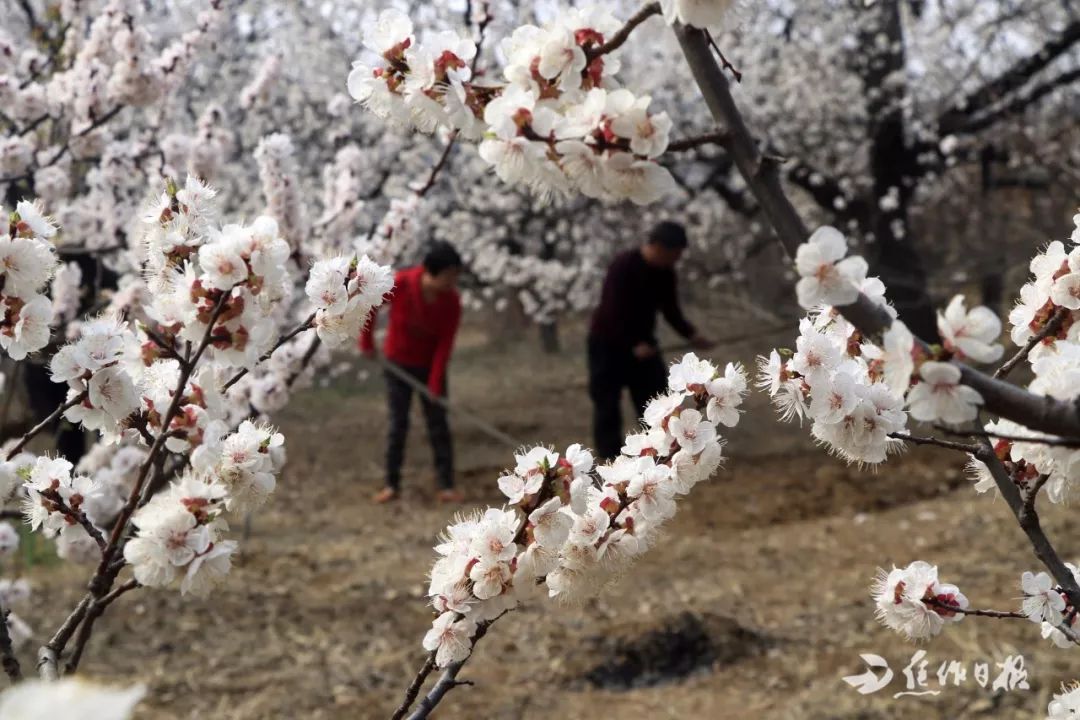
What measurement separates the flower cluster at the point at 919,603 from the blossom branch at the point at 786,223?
2.42ft

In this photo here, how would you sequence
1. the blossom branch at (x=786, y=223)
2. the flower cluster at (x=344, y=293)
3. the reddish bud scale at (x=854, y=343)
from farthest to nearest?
the flower cluster at (x=344, y=293) < the reddish bud scale at (x=854, y=343) < the blossom branch at (x=786, y=223)

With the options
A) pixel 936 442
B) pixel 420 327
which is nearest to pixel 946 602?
pixel 936 442

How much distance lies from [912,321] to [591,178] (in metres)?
8.45

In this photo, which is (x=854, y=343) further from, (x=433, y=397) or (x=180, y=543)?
(x=433, y=397)

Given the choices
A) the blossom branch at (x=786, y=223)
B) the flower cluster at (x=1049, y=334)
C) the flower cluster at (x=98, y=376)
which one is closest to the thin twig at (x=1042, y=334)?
the flower cluster at (x=1049, y=334)

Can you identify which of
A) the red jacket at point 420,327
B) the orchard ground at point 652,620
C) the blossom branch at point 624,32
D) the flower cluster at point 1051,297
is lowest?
the flower cluster at point 1051,297

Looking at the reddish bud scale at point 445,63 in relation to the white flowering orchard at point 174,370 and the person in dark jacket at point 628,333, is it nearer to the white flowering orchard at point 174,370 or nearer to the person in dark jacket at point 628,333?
the white flowering orchard at point 174,370

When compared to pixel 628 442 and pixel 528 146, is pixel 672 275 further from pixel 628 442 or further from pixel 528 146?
pixel 528 146

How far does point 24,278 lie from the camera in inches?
52.4

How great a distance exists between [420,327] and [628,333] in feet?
4.80

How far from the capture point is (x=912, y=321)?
877 centimetres

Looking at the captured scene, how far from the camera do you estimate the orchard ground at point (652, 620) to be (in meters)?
3.62

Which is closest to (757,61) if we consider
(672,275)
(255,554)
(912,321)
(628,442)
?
(912,321)

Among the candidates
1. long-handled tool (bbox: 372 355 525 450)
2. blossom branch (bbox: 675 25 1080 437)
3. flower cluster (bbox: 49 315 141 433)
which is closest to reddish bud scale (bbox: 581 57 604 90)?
blossom branch (bbox: 675 25 1080 437)
